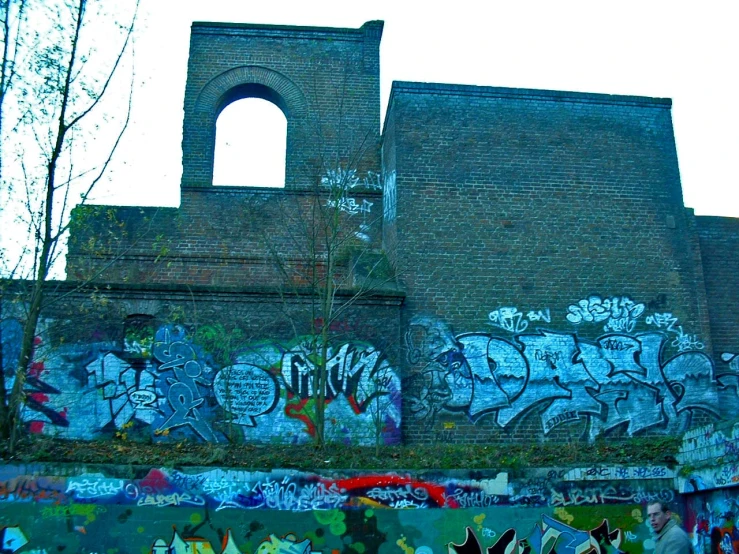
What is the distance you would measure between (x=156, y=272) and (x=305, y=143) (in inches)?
170

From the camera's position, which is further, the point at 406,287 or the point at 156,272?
the point at 156,272

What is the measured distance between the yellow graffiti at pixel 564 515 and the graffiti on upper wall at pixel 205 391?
10.9 ft

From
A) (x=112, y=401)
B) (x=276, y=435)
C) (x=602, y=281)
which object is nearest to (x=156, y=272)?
(x=112, y=401)

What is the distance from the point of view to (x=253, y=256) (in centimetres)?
1537

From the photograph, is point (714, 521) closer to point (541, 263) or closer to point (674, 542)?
point (674, 542)

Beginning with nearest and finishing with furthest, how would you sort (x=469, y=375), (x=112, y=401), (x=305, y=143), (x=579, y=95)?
(x=112, y=401) < (x=469, y=375) < (x=579, y=95) < (x=305, y=143)

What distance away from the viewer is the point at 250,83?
55.4 ft

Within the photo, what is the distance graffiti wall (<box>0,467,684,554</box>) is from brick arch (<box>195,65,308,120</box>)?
930cm

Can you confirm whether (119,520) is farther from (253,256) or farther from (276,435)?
(253,256)

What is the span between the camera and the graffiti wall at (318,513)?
Answer: 9.63 meters

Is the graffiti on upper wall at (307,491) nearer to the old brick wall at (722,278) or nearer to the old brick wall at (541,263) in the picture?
the old brick wall at (541,263)

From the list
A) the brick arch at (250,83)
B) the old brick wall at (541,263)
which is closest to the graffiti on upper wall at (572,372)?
the old brick wall at (541,263)

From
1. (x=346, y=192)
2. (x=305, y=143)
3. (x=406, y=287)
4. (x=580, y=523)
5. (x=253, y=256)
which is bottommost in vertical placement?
(x=580, y=523)

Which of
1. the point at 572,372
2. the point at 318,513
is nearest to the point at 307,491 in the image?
the point at 318,513
